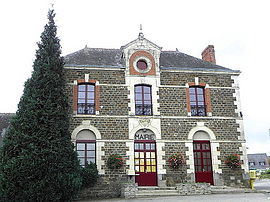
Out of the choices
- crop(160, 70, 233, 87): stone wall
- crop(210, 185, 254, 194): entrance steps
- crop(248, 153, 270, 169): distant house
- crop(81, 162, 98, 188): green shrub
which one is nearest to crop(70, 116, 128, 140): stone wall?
crop(81, 162, 98, 188): green shrub

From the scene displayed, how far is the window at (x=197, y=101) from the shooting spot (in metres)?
15.4

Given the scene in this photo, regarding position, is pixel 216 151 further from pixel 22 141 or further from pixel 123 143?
pixel 22 141

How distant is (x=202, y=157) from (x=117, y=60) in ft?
21.6

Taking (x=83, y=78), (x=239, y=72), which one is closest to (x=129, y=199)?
(x=83, y=78)

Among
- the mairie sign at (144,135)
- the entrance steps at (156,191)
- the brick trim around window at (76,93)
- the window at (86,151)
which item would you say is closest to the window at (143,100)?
the mairie sign at (144,135)

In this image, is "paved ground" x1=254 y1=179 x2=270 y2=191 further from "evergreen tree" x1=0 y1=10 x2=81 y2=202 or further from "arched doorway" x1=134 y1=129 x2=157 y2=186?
"evergreen tree" x1=0 y1=10 x2=81 y2=202

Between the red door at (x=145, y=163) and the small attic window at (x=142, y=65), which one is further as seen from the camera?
the small attic window at (x=142, y=65)

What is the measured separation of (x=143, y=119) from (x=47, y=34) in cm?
585

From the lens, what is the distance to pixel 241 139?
15195mm

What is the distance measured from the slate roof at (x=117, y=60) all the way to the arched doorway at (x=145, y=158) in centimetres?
358

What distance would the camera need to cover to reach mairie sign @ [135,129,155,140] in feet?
47.9

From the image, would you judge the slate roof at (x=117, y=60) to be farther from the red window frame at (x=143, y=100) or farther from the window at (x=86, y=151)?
the window at (x=86, y=151)

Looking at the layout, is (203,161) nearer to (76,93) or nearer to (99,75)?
(99,75)

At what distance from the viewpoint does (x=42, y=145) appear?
11.1 meters
